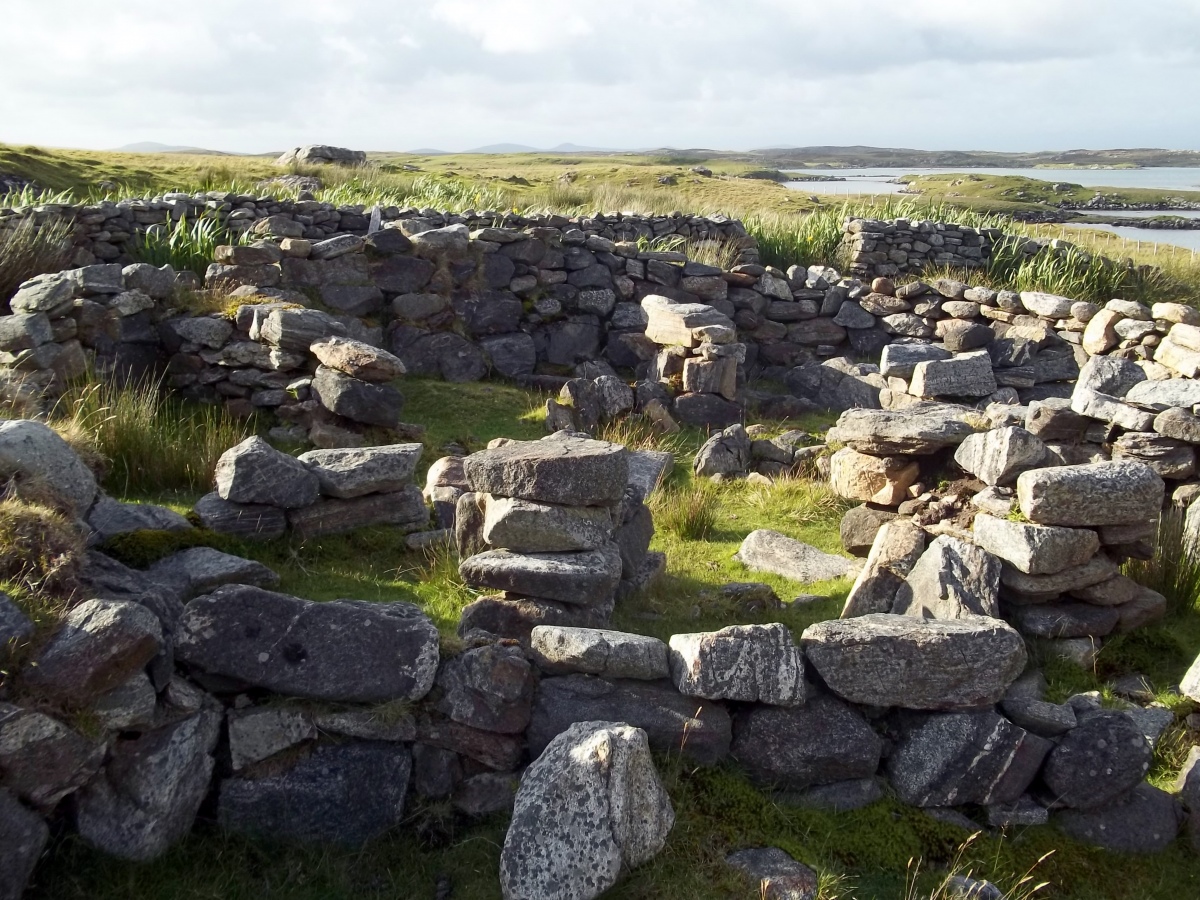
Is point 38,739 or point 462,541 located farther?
point 462,541

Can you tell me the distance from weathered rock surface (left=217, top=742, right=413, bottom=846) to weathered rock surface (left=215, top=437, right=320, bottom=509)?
233cm

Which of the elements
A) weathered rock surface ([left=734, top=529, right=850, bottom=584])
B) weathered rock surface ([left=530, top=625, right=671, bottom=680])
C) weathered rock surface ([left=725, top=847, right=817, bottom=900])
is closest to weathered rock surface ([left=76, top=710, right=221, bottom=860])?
weathered rock surface ([left=530, top=625, right=671, bottom=680])

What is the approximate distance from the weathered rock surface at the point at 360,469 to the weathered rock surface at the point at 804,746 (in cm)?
311

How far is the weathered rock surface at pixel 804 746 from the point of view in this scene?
4.97 m

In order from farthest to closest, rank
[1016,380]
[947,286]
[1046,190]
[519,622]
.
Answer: [1046,190], [947,286], [1016,380], [519,622]

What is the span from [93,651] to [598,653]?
217 cm

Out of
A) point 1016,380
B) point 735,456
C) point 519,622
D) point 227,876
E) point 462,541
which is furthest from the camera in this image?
point 1016,380

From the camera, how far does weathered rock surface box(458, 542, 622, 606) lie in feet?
18.6

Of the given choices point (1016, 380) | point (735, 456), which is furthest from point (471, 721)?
point (1016, 380)

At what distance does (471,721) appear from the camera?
4.79 meters

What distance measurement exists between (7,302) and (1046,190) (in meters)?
53.9

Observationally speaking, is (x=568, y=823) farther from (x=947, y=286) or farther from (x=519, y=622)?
(x=947, y=286)

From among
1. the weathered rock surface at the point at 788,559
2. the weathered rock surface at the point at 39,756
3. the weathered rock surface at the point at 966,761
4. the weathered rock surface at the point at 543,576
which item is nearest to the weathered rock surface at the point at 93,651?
the weathered rock surface at the point at 39,756

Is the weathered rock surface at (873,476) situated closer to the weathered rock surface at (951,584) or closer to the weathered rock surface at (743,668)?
the weathered rock surface at (951,584)
